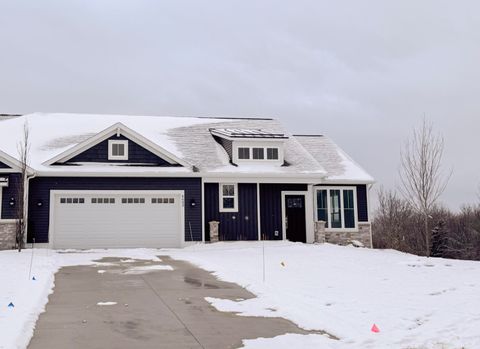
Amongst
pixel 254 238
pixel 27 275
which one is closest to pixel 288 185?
pixel 254 238

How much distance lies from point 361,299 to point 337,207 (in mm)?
15136

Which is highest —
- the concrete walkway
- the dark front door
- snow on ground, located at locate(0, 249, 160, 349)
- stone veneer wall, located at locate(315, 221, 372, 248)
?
the dark front door

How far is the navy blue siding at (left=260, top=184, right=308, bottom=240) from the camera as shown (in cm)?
2266

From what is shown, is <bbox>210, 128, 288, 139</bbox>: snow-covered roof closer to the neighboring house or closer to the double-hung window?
the neighboring house

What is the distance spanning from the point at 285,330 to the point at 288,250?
11.8 meters

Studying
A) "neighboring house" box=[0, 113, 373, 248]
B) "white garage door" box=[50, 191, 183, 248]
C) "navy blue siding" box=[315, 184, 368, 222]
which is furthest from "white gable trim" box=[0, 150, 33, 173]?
"navy blue siding" box=[315, 184, 368, 222]

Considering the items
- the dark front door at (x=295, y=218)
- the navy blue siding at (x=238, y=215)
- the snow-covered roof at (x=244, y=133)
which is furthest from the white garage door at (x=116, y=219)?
the dark front door at (x=295, y=218)

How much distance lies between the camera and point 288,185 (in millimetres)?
23109

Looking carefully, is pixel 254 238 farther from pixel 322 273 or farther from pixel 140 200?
pixel 322 273

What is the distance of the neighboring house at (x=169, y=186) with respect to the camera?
20.3 meters

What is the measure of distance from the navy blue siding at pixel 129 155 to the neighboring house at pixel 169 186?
0.04m

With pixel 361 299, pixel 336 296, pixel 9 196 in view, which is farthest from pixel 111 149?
pixel 361 299

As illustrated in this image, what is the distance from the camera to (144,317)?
8047 mm

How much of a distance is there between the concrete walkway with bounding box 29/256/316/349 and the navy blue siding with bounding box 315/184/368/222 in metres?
13.9
